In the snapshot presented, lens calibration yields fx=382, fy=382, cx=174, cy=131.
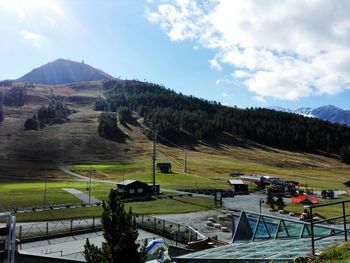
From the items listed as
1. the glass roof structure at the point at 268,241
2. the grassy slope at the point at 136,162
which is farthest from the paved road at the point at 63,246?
the grassy slope at the point at 136,162

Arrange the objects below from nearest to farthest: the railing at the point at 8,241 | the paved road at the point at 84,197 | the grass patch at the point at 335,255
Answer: the grass patch at the point at 335,255
the railing at the point at 8,241
the paved road at the point at 84,197

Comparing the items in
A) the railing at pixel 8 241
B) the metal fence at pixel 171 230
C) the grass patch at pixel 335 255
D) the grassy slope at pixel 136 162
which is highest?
the grass patch at pixel 335 255

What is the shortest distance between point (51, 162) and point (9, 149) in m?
29.0

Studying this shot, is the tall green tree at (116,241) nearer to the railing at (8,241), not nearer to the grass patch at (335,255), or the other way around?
the railing at (8,241)

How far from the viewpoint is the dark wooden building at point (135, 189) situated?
79.9 metres

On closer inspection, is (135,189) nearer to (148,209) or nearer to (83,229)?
(148,209)

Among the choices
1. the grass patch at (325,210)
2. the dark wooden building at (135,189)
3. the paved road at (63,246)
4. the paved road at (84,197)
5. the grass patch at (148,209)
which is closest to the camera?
the paved road at (63,246)

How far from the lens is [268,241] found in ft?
68.1

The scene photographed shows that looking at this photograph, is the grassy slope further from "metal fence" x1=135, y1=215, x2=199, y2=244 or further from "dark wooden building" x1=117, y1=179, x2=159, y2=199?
"metal fence" x1=135, y1=215, x2=199, y2=244

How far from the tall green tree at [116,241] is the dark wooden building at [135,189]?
196 ft

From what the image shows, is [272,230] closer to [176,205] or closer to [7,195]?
[176,205]

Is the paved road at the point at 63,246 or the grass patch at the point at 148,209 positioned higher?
the paved road at the point at 63,246

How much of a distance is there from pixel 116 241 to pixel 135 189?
62478mm

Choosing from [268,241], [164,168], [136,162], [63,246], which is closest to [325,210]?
[63,246]
